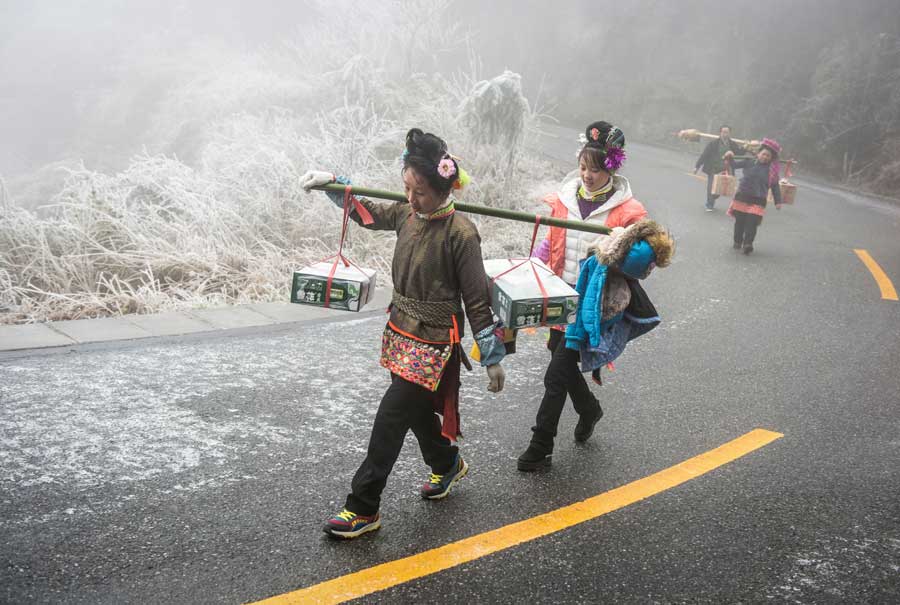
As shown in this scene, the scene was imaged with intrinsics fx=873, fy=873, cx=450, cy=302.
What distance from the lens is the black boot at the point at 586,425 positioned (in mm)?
4762

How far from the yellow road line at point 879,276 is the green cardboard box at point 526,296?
647 cm

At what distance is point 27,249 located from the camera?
884 cm

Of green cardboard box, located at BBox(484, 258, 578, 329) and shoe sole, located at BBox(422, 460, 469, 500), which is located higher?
green cardboard box, located at BBox(484, 258, 578, 329)

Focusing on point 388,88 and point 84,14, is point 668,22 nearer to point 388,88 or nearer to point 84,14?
point 388,88

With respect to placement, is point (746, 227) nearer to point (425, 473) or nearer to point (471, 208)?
point (425, 473)

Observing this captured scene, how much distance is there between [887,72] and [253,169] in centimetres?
1732

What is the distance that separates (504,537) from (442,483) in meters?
0.45

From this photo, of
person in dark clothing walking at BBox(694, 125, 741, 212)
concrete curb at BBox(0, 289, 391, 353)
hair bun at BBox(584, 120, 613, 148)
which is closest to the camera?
hair bun at BBox(584, 120, 613, 148)

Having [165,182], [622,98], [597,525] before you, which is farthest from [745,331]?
[622,98]

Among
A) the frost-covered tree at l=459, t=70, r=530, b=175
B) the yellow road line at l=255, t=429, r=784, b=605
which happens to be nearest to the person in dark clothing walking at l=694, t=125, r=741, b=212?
the frost-covered tree at l=459, t=70, r=530, b=175

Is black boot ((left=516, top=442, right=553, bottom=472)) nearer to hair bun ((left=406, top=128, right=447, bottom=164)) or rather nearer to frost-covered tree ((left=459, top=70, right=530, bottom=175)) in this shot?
hair bun ((left=406, top=128, right=447, bottom=164))

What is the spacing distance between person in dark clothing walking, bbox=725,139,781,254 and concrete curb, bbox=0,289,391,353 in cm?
580

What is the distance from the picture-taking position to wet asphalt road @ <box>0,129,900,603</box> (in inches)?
131

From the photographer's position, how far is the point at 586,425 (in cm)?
478
